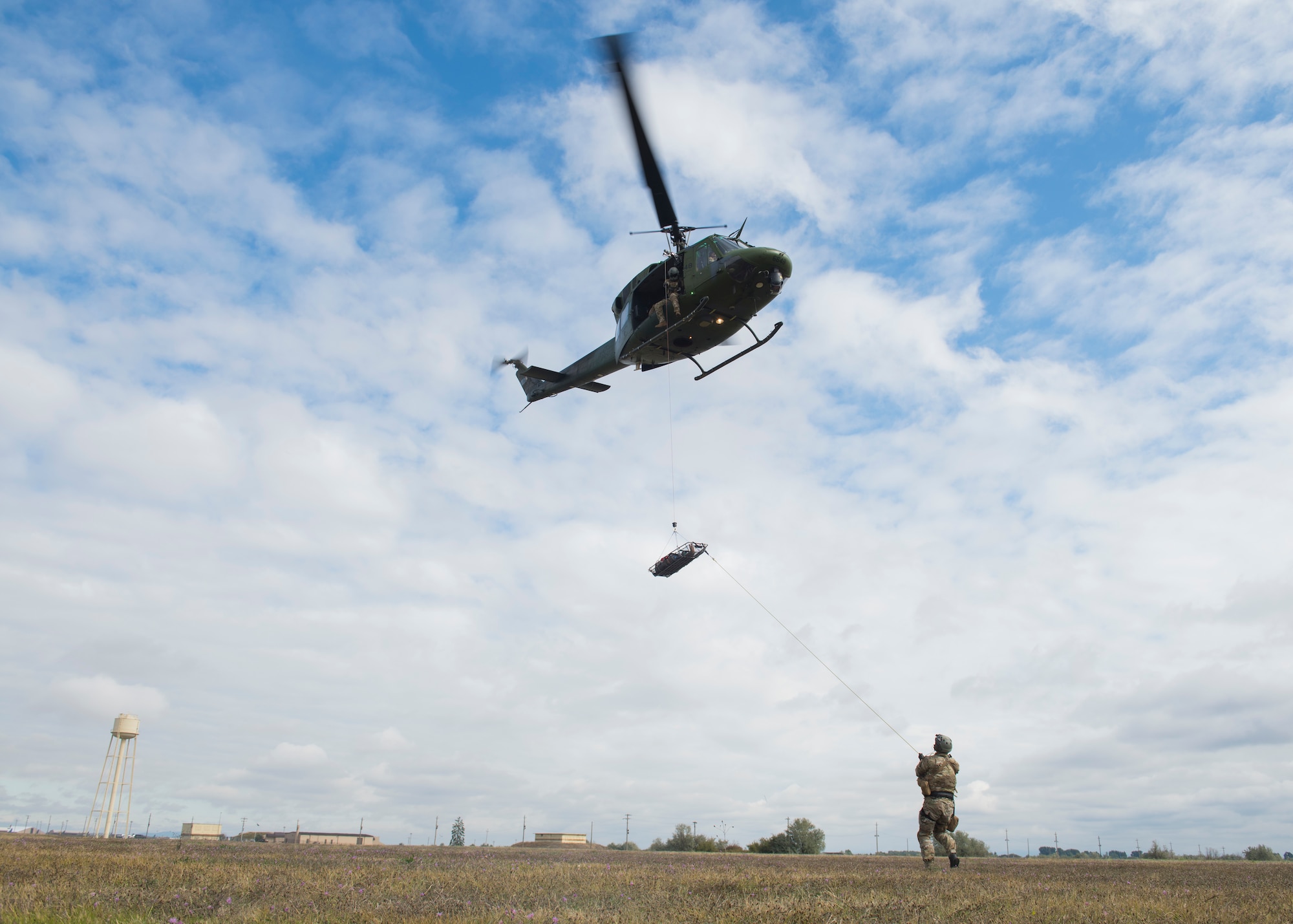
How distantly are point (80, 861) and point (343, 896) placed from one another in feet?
18.8

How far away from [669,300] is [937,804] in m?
13.4

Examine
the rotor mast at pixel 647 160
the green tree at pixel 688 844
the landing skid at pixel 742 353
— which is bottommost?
the green tree at pixel 688 844

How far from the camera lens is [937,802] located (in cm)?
1320

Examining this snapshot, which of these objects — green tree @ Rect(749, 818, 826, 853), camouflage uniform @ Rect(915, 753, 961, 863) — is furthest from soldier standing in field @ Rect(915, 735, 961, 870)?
green tree @ Rect(749, 818, 826, 853)

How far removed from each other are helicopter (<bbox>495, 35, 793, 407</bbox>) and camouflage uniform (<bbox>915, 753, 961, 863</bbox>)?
11553 millimetres

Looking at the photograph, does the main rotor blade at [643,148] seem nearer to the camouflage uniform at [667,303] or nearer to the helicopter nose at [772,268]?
the camouflage uniform at [667,303]

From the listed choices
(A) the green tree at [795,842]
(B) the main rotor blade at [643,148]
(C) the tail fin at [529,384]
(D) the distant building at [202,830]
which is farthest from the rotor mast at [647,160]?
(D) the distant building at [202,830]

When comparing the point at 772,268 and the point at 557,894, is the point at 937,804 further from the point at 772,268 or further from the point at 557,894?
the point at 772,268

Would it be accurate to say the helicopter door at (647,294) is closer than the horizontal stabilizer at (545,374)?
Yes

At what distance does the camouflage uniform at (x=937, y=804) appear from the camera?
43.2ft

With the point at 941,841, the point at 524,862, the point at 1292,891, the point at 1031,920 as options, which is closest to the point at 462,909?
the point at 1031,920

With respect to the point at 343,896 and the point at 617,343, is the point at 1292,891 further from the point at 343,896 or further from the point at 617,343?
the point at 617,343

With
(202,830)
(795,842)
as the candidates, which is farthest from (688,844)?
(202,830)

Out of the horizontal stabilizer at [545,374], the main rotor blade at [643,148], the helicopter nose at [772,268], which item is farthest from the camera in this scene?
the horizontal stabilizer at [545,374]
